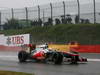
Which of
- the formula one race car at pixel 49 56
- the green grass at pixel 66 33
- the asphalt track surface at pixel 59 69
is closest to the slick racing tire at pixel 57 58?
the formula one race car at pixel 49 56

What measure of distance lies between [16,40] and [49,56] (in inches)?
435

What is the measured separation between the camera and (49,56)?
61.3 feet

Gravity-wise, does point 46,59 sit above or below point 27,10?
below

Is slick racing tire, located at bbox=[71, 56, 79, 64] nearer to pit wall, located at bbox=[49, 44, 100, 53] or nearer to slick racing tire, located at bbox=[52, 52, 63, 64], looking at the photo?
slick racing tire, located at bbox=[52, 52, 63, 64]

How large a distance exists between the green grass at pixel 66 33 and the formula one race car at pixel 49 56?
57.1 feet

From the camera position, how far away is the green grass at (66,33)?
40750 millimetres

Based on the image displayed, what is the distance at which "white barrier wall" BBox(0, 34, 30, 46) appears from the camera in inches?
1086

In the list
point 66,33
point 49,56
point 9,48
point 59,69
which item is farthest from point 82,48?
point 59,69

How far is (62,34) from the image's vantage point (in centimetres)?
4447

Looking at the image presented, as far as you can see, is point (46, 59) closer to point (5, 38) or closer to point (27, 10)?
point (5, 38)

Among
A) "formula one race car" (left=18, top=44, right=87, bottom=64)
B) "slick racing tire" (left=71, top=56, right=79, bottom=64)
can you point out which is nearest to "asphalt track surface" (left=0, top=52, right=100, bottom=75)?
"slick racing tire" (left=71, top=56, right=79, bottom=64)

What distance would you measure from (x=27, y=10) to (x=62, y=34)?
530cm

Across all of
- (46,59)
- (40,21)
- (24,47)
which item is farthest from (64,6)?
(46,59)

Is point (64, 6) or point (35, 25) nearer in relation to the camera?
point (64, 6)
